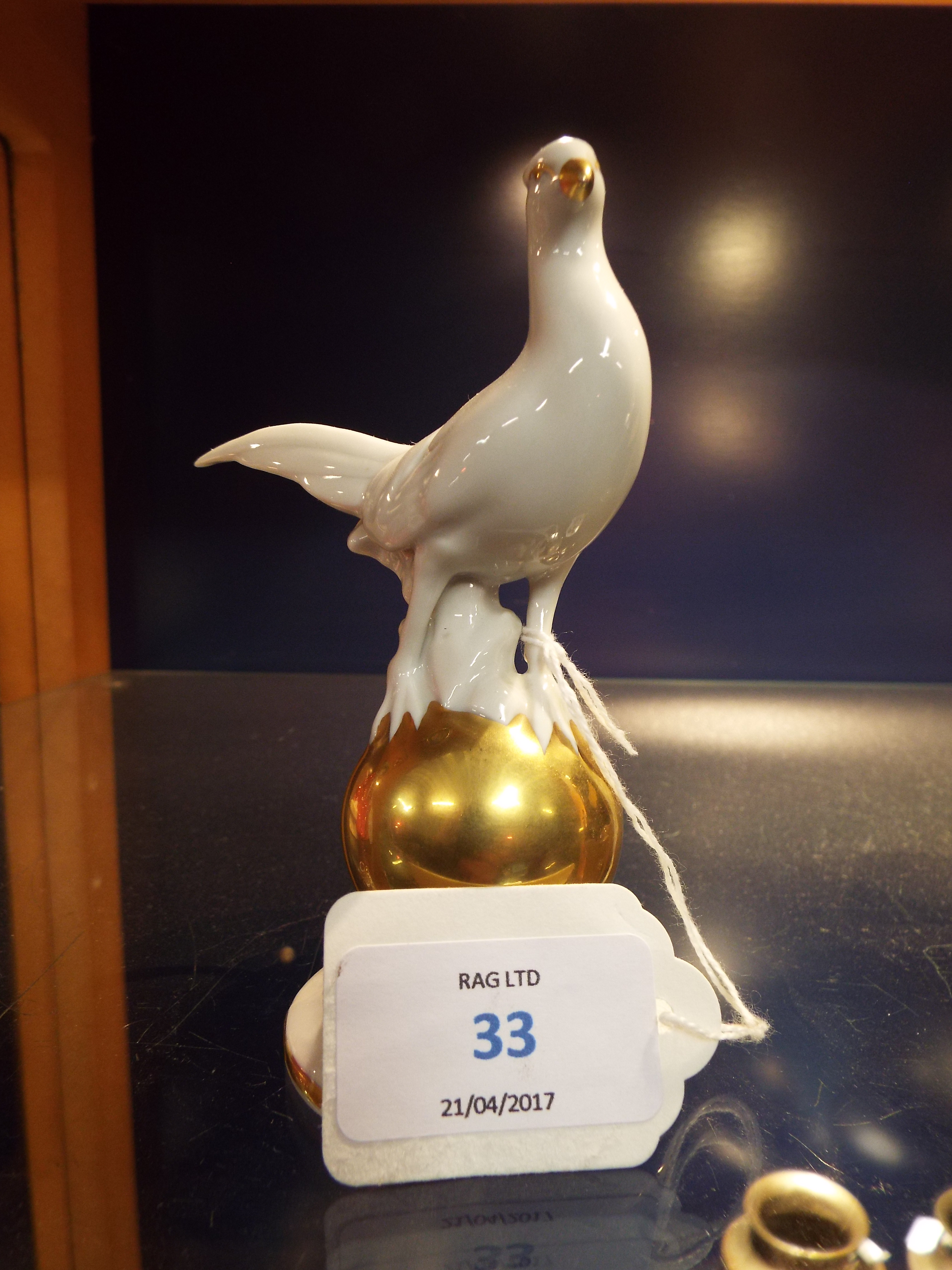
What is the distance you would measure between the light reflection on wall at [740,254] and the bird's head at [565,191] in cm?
116

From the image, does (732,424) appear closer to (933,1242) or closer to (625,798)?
(625,798)

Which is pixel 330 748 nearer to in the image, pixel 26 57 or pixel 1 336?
pixel 1 336

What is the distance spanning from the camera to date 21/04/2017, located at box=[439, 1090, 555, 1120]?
0.37 meters

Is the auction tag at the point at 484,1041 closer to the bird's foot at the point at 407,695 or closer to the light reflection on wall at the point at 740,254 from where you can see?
the bird's foot at the point at 407,695

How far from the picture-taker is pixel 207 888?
705mm

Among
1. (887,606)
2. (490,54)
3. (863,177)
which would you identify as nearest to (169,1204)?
(887,606)

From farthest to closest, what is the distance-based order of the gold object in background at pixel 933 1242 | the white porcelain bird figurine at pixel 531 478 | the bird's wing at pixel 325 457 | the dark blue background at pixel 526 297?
the dark blue background at pixel 526 297, the bird's wing at pixel 325 457, the white porcelain bird figurine at pixel 531 478, the gold object in background at pixel 933 1242

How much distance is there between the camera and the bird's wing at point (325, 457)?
0.57 m

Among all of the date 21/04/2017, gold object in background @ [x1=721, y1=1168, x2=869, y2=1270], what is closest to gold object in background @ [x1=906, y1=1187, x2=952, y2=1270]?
gold object in background @ [x1=721, y1=1168, x2=869, y2=1270]

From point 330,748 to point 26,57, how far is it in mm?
1239

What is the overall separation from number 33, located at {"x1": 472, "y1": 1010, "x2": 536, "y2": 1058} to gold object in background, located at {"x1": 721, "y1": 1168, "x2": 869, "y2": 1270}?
11 centimetres

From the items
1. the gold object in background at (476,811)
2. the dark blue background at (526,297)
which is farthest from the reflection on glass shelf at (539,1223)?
the dark blue background at (526,297)

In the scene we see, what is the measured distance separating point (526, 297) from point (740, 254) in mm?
416

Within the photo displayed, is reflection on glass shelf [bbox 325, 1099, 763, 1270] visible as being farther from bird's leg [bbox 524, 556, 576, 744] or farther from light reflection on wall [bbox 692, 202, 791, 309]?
light reflection on wall [bbox 692, 202, 791, 309]
